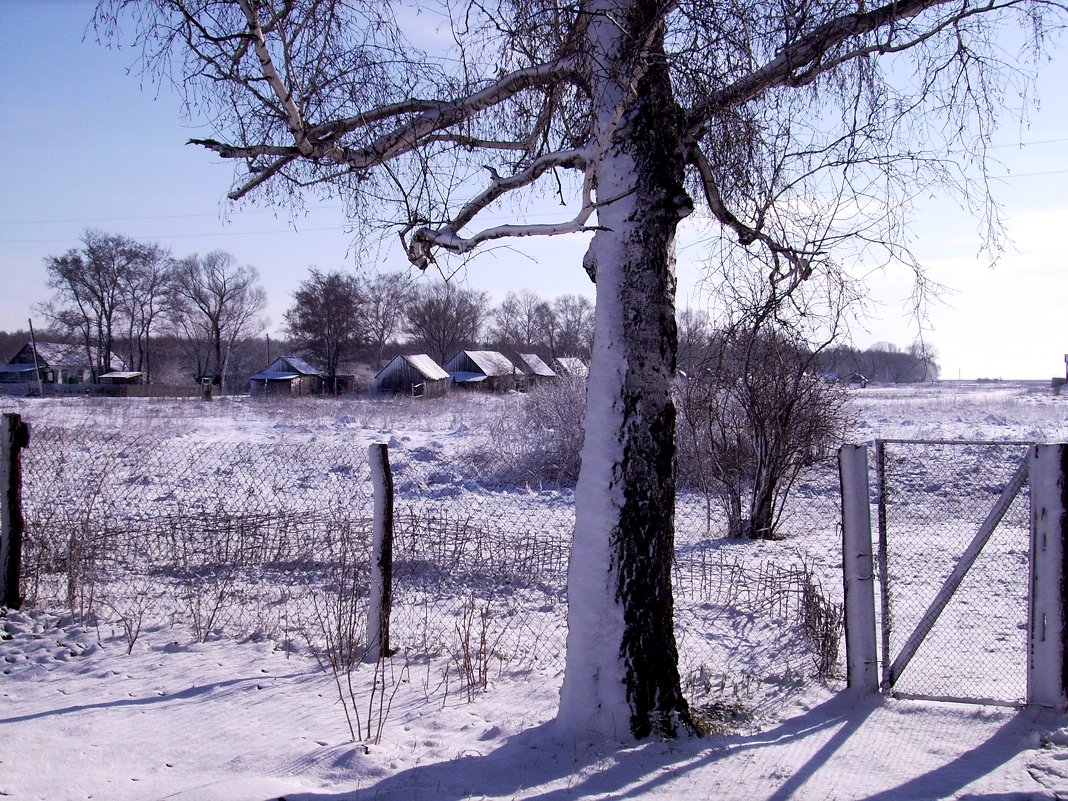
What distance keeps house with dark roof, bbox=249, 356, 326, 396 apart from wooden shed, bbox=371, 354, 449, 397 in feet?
22.0

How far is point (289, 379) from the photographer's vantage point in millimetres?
53969

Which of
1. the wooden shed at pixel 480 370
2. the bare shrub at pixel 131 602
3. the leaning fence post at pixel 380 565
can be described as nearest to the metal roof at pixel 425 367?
the wooden shed at pixel 480 370

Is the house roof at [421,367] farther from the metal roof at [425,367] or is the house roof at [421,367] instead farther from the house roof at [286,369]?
the house roof at [286,369]

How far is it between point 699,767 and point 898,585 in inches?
202

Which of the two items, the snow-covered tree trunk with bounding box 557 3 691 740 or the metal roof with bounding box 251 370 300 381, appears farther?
the metal roof with bounding box 251 370 300 381

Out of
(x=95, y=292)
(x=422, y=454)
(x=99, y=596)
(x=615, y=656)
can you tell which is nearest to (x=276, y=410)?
(x=422, y=454)

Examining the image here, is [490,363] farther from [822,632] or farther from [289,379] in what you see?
[822,632]

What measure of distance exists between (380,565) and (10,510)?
10.1 feet

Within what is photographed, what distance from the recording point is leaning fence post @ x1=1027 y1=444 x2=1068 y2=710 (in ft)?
12.7

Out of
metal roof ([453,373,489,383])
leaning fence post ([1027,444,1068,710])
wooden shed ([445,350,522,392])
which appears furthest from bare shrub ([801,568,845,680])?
metal roof ([453,373,489,383])

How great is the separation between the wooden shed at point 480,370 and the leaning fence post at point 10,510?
4629cm

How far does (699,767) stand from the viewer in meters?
3.33

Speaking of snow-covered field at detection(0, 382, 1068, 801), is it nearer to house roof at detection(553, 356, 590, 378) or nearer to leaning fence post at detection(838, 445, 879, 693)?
leaning fence post at detection(838, 445, 879, 693)

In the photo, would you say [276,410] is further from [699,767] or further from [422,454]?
[699,767]
